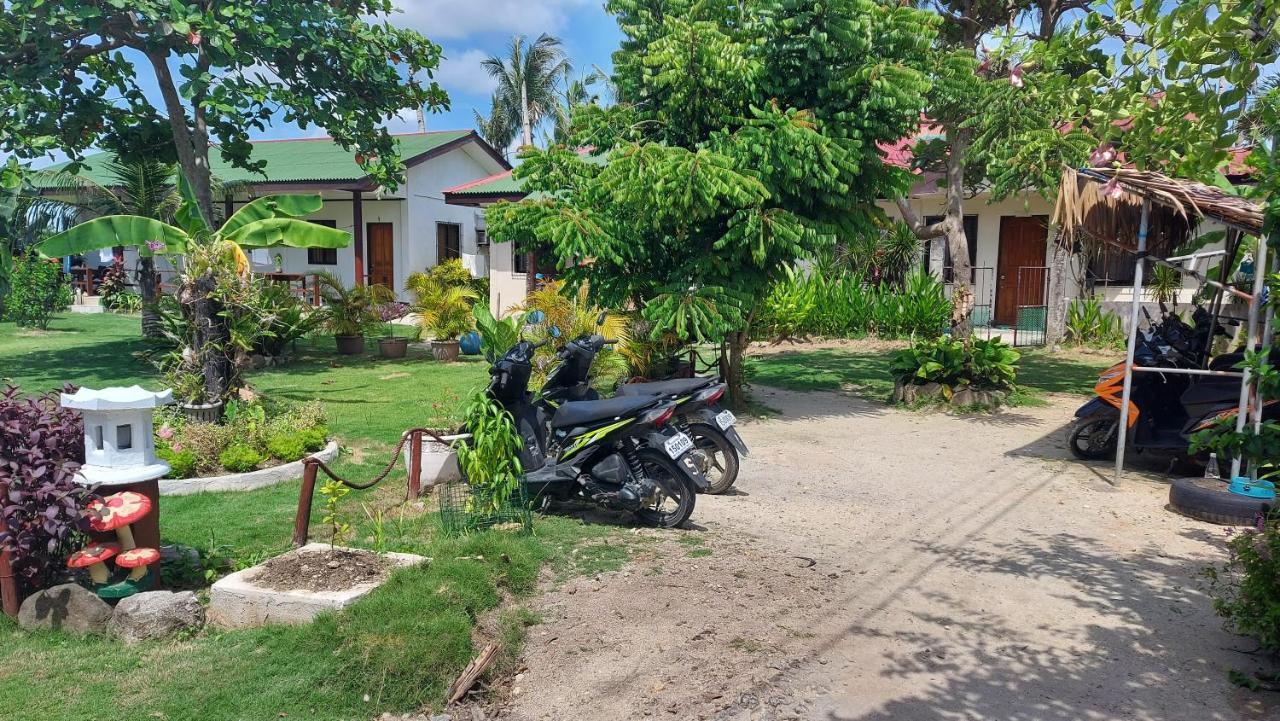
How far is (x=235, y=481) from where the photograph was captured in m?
7.30

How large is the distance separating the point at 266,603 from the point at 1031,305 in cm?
1829

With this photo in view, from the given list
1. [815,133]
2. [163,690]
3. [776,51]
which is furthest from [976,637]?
[776,51]

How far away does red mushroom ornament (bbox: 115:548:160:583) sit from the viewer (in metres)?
4.76

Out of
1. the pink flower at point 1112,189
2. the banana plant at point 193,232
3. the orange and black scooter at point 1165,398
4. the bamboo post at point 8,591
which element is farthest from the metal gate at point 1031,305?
the bamboo post at point 8,591

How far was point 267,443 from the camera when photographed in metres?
7.94

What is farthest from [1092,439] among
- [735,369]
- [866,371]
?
[866,371]

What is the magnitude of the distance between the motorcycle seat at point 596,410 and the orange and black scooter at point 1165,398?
4.64 metres

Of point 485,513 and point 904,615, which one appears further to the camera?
point 485,513

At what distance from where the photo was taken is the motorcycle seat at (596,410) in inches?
251

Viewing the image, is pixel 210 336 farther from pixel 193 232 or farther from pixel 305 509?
pixel 305 509

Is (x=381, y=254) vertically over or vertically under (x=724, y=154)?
under

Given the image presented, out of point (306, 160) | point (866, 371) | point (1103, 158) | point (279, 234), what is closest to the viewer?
point (1103, 158)

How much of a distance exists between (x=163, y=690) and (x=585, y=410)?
3.26 metres

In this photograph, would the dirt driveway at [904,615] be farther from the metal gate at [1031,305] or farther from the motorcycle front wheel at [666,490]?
the metal gate at [1031,305]
